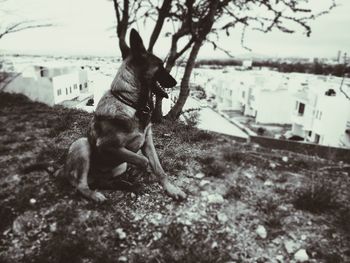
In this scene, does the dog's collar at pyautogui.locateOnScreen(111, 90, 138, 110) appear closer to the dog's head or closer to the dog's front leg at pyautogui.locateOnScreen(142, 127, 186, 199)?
the dog's head

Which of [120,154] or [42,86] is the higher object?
[120,154]

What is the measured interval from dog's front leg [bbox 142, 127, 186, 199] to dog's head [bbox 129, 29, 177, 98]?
0.63m

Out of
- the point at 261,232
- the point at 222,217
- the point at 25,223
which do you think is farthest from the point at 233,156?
the point at 25,223

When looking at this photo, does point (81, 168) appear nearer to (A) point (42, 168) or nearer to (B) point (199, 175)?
(A) point (42, 168)

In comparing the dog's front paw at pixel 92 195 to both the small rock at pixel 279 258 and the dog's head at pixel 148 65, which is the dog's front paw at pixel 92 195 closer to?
the dog's head at pixel 148 65

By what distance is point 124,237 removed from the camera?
2.71 meters

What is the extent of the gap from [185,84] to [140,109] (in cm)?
376

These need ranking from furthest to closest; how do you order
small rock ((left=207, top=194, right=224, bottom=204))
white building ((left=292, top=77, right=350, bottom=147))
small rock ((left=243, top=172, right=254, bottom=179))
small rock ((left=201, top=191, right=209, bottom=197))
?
white building ((left=292, top=77, right=350, bottom=147)) < small rock ((left=243, top=172, right=254, bottom=179)) < small rock ((left=201, top=191, right=209, bottom=197)) < small rock ((left=207, top=194, right=224, bottom=204))

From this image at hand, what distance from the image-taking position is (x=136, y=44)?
2.49m

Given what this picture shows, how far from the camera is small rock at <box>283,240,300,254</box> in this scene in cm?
276

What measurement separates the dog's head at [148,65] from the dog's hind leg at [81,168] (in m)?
1.02

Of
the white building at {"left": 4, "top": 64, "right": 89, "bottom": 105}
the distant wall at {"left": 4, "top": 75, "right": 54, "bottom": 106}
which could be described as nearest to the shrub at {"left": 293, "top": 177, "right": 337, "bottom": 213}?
the white building at {"left": 4, "top": 64, "right": 89, "bottom": 105}

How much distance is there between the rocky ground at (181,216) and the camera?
2.59 m

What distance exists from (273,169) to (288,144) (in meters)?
8.08
